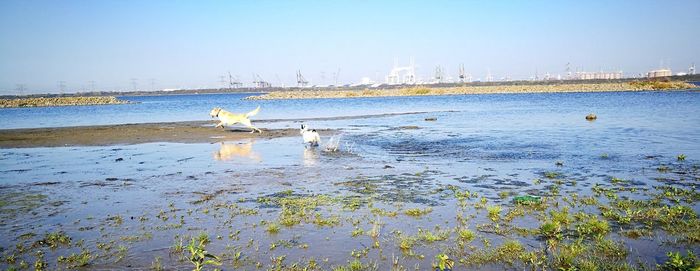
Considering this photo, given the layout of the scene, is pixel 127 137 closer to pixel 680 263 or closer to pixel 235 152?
pixel 235 152

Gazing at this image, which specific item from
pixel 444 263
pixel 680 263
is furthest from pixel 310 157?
pixel 680 263

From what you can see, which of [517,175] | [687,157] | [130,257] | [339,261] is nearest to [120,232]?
[130,257]

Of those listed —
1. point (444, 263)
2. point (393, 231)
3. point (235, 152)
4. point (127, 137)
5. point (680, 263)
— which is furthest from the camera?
point (127, 137)

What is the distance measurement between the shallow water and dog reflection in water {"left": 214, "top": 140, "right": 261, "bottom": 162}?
104 millimetres

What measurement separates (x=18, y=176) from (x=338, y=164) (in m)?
8.89

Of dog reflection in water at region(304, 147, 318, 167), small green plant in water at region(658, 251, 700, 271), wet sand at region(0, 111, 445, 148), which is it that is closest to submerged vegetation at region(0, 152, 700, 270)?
small green plant in water at region(658, 251, 700, 271)

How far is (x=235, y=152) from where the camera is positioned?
17.8 m

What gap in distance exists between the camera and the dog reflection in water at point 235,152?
16.4 meters

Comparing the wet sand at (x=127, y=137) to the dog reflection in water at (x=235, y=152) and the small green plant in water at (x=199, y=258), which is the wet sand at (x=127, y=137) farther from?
the small green plant in water at (x=199, y=258)

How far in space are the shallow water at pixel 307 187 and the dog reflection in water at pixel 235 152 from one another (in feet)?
0.34

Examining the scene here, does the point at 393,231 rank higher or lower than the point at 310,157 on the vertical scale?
lower

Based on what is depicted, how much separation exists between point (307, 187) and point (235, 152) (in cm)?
730

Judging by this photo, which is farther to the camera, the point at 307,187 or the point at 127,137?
the point at 127,137

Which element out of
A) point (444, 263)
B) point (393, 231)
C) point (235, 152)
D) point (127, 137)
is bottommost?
point (393, 231)
